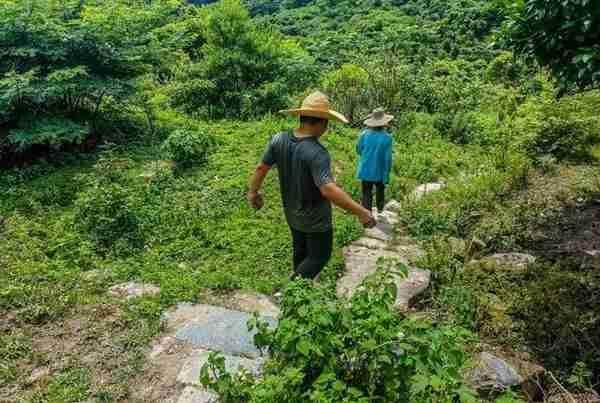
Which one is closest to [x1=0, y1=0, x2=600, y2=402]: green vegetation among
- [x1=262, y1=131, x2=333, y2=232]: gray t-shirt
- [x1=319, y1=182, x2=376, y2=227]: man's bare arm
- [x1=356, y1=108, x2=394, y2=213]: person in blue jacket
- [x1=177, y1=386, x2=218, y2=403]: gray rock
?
[x1=177, y1=386, x2=218, y2=403]: gray rock

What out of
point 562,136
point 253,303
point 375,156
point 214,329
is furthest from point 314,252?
point 562,136

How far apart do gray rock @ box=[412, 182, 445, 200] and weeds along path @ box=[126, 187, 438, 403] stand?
1731 millimetres

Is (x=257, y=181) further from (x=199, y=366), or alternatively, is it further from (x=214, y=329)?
(x=199, y=366)

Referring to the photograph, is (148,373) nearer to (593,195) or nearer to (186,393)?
(186,393)

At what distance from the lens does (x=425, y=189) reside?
23.5 feet

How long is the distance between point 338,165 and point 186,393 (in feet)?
17.9

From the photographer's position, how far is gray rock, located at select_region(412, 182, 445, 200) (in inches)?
278

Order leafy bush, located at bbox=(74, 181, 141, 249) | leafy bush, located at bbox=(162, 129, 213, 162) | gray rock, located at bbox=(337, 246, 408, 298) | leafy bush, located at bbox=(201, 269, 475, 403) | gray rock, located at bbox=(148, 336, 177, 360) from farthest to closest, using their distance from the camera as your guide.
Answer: leafy bush, located at bbox=(162, 129, 213, 162) → leafy bush, located at bbox=(74, 181, 141, 249) → gray rock, located at bbox=(337, 246, 408, 298) → gray rock, located at bbox=(148, 336, 177, 360) → leafy bush, located at bbox=(201, 269, 475, 403)

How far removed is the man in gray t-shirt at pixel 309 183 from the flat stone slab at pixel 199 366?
2.78ft

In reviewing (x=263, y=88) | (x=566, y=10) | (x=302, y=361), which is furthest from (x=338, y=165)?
(x=302, y=361)

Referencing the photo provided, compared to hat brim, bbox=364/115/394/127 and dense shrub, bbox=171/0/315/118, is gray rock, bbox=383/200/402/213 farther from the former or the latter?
dense shrub, bbox=171/0/315/118

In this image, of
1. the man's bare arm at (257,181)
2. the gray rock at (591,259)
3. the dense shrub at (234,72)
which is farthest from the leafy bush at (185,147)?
the gray rock at (591,259)

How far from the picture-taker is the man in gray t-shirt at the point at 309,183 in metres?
3.43

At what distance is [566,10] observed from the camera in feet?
14.8
